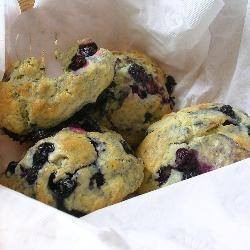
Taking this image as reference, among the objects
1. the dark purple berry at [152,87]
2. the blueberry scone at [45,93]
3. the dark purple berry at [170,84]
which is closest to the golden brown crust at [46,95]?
the blueberry scone at [45,93]

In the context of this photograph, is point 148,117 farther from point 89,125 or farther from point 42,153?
point 42,153

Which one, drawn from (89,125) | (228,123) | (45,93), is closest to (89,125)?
(89,125)

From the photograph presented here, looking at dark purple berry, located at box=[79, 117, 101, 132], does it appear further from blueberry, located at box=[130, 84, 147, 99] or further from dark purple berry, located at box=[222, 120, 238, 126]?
dark purple berry, located at box=[222, 120, 238, 126]

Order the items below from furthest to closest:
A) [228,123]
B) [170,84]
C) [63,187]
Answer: [170,84]
[228,123]
[63,187]

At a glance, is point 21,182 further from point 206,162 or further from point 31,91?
Answer: point 206,162

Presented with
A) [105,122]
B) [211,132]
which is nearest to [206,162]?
[211,132]
